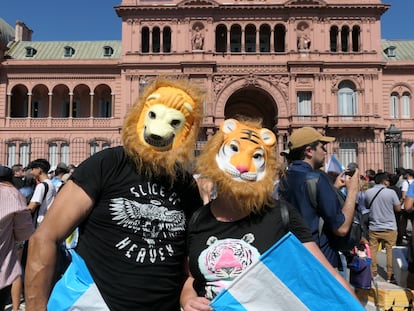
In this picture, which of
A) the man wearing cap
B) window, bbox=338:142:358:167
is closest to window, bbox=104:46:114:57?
window, bbox=338:142:358:167

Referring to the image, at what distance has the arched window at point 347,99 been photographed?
1111 inches

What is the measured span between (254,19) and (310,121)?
835cm

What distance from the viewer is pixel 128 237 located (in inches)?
86.4

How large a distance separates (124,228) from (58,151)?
29758 mm

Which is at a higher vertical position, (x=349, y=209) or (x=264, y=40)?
(x=264, y=40)

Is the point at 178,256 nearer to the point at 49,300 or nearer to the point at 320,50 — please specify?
the point at 49,300

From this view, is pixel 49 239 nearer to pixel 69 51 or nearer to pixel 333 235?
pixel 333 235

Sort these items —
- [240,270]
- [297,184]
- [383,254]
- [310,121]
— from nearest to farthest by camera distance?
[240,270], [297,184], [383,254], [310,121]

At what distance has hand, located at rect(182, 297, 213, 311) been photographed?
6.92ft

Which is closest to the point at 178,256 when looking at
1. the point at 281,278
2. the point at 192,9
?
the point at 281,278

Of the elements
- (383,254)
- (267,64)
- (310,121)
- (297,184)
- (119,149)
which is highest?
(267,64)

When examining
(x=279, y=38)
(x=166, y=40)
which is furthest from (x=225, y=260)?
(x=279, y=38)

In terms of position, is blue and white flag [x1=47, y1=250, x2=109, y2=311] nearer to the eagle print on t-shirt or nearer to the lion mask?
the eagle print on t-shirt

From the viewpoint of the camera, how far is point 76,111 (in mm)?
33000
